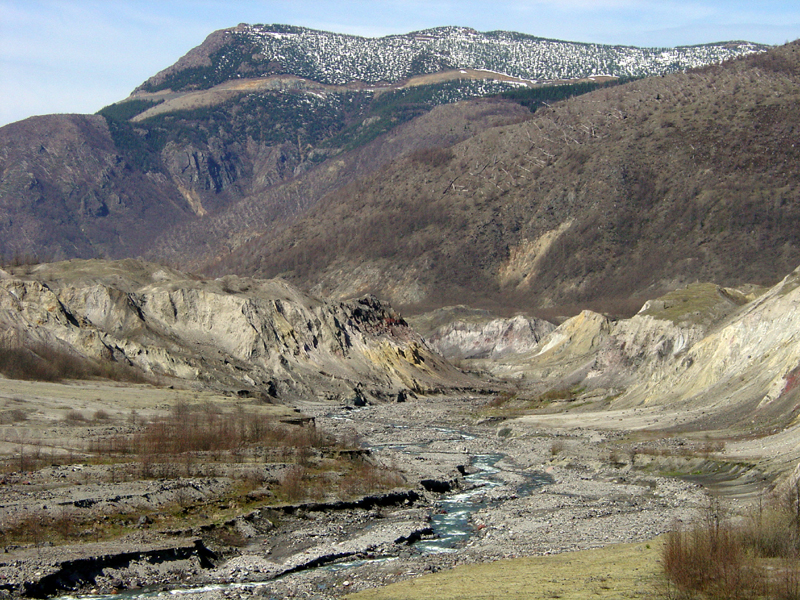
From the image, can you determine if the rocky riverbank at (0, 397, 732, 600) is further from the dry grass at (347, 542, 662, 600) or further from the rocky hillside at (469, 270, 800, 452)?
the rocky hillside at (469, 270, 800, 452)

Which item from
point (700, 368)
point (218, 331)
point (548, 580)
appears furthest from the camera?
point (218, 331)

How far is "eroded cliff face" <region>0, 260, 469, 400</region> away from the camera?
108000mm

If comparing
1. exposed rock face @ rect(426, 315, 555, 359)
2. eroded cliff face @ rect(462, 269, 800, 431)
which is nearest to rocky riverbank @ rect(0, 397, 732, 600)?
eroded cliff face @ rect(462, 269, 800, 431)

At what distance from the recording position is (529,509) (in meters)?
45.7

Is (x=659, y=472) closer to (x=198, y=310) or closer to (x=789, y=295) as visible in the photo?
(x=789, y=295)

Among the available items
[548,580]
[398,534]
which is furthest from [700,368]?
[548,580]

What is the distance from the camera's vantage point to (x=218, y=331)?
12712cm

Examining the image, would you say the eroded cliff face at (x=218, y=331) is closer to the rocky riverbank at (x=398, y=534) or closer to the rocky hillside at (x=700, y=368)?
the rocky hillside at (x=700, y=368)

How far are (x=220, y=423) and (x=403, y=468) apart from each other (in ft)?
54.2

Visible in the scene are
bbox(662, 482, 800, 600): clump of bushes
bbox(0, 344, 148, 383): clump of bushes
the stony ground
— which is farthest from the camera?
bbox(0, 344, 148, 383): clump of bushes

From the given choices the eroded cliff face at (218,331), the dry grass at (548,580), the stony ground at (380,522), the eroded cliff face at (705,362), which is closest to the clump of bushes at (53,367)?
the eroded cliff face at (218,331)

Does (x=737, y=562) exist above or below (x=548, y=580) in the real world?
above

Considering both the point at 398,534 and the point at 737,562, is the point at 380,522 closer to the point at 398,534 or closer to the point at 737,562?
the point at 398,534

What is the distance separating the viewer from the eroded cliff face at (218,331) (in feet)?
354
